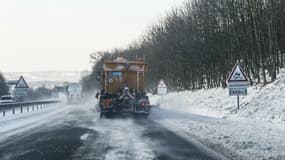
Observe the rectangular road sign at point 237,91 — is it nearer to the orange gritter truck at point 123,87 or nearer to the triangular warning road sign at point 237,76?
the triangular warning road sign at point 237,76

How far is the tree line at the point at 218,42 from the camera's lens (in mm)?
29234

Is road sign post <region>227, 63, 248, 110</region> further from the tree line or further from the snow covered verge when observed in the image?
the tree line

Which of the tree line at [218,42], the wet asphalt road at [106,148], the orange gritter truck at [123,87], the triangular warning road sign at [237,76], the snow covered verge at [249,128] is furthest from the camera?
the tree line at [218,42]

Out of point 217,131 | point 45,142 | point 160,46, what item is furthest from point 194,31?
point 45,142

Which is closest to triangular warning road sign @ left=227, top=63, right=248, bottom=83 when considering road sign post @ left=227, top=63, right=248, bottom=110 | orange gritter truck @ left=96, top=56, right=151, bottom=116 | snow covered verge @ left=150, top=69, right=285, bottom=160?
road sign post @ left=227, top=63, right=248, bottom=110

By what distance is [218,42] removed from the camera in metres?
39.5

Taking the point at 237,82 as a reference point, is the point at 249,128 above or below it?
below

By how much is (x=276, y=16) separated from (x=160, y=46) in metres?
29.4

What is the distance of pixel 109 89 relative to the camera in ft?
87.7

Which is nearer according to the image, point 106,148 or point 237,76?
point 106,148

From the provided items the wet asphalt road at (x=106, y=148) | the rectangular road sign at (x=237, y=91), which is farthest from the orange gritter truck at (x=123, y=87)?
the wet asphalt road at (x=106, y=148)

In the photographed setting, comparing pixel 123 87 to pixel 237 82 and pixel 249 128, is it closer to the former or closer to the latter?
pixel 237 82

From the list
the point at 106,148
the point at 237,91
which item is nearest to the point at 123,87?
the point at 237,91

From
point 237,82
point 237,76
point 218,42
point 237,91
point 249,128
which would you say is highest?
point 218,42
